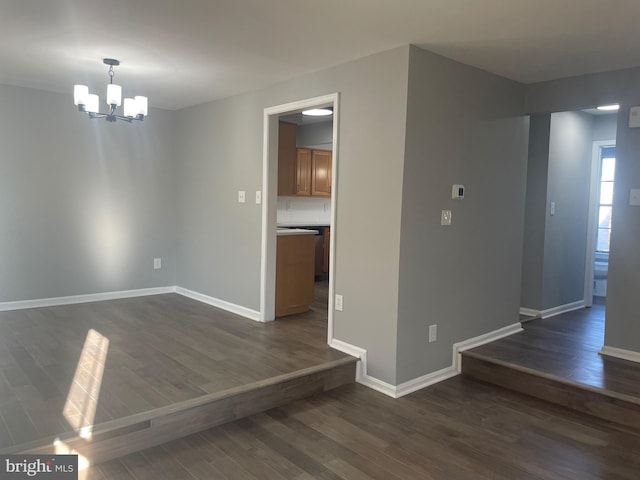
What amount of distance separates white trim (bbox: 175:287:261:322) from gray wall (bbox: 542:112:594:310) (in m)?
3.12

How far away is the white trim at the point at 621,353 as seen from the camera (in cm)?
360

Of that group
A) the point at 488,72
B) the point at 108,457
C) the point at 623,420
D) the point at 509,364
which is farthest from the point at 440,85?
the point at 108,457

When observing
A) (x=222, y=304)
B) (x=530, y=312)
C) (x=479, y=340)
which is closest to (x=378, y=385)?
(x=479, y=340)

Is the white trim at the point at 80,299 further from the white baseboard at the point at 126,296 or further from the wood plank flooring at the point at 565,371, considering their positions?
the wood plank flooring at the point at 565,371

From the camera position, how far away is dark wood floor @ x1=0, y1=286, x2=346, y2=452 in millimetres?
2609

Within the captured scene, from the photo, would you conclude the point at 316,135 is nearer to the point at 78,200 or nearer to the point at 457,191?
the point at 78,200

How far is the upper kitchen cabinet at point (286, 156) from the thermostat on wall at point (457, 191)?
8.57ft

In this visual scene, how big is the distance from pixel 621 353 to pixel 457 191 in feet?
6.01

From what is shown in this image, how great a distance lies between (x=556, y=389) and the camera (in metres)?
3.24

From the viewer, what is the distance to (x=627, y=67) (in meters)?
3.57

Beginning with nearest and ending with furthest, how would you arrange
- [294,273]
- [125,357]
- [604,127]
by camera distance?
1. [125,357]
2. [294,273]
3. [604,127]

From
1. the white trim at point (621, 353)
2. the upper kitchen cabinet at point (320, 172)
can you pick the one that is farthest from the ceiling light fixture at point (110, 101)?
the white trim at point (621, 353)

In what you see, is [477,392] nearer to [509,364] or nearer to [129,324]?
[509,364]

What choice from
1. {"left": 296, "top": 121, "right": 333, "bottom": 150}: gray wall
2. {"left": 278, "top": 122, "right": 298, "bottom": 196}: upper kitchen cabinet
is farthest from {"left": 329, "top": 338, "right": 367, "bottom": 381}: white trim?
{"left": 296, "top": 121, "right": 333, "bottom": 150}: gray wall
